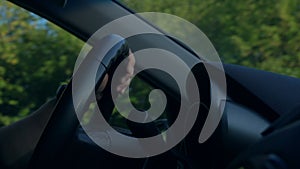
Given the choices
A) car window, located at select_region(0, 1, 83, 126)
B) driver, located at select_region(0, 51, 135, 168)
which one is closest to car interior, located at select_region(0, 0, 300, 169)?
driver, located at select_region(0, 51, 135, 168)

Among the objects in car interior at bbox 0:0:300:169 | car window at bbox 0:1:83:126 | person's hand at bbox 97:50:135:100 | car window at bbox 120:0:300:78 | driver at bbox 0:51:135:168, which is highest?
person's hand at bbox 97:50:135:100

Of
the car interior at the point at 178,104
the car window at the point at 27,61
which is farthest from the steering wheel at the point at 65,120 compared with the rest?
the car window at the point at 27,61

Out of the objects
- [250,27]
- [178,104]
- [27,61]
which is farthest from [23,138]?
[250,27]

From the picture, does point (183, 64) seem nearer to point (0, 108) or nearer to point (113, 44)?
point (113, 44)

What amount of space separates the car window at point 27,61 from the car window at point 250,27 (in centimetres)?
66

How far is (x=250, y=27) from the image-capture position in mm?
4375

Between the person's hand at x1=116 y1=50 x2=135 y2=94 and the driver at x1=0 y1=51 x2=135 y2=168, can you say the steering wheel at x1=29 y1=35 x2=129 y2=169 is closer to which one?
the person's hand at x1=116 y1=50 x2=135 y2=94

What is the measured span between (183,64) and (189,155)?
0.31 metres

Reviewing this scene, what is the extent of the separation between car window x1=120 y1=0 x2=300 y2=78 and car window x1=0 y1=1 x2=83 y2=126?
656 millimetres

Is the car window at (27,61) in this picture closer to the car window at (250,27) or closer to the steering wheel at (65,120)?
the car window at (250,27)

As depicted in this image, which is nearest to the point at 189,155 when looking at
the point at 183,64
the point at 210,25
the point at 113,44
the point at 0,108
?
the point at 183,64

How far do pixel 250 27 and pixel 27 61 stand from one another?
1442 mm

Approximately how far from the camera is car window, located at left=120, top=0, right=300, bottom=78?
4.15 m

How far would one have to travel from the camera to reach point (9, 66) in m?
4.58
